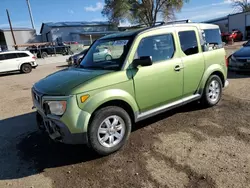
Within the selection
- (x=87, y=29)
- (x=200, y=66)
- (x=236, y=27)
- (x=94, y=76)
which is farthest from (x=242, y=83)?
(x=87, y=29)

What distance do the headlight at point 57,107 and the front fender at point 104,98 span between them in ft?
0.72

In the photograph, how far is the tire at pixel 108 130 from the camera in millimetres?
3289

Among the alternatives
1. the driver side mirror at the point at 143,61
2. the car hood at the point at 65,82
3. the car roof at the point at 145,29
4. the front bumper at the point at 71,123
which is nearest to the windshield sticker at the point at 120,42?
the car roof at the point at 145,29

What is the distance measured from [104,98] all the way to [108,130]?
532 millimetres

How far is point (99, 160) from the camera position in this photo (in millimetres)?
3418

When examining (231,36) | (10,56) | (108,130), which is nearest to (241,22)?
(231,36)

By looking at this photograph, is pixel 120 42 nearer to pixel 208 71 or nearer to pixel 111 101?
pixel 111 101

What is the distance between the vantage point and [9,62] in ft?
51.2

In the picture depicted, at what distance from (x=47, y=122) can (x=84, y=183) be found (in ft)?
3.59

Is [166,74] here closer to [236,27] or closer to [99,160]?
[99,160]

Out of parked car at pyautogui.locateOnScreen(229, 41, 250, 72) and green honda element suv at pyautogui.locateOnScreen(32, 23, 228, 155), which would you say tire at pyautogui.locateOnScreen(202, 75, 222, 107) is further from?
parked car at pyautogui.locateOnScreen(229, 41, 250, 72)

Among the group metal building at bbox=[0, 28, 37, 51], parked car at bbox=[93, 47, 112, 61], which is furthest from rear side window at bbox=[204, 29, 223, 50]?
metal building at bbox=[0, 28, 37, 51]

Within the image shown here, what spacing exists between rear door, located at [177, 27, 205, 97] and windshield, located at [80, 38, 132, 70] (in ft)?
4.01

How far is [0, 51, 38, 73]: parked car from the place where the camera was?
15.5m
